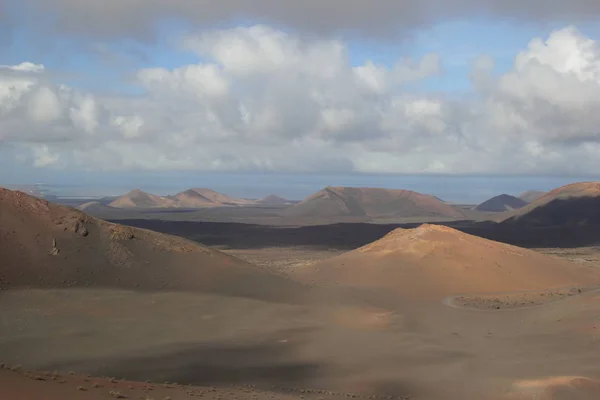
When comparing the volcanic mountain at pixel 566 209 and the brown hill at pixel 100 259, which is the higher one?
the volcanic mountain at pixel 566 209

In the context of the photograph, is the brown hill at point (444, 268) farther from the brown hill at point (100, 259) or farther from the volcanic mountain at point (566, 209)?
the volcanic mountain at point (566, 209)

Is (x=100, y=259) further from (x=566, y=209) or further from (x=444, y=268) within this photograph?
(x=566, y=209)

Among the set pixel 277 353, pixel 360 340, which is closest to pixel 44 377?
pixel 277 353

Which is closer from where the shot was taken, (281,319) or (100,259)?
(281,319)

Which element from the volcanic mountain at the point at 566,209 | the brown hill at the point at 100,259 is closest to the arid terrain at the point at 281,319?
the brown hill at the point at 100,259

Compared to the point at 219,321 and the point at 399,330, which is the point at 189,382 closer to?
the point at 219,321

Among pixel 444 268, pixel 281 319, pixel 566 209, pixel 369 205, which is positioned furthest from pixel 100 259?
pixel 369 205
